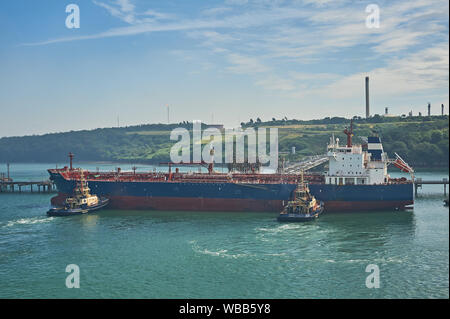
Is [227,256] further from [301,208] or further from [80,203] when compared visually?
[80,203]

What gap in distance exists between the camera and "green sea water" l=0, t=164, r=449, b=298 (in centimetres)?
2184

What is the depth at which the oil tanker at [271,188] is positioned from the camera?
41.4 metres

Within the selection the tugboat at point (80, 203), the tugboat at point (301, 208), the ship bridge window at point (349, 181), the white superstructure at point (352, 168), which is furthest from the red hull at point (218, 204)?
the tugboat at point (301, 208)

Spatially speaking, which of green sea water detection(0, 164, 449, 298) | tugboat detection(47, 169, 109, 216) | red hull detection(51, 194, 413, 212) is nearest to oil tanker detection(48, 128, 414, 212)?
red hull detection(51, 194, 413, 212)

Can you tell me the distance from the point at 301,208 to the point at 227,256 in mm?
13785

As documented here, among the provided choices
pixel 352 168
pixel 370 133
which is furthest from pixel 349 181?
pixel 370 133

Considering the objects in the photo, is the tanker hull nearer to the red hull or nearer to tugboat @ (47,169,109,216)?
the red hull

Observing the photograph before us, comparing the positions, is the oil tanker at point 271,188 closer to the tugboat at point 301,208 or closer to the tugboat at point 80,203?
the tugboat at point 80,203

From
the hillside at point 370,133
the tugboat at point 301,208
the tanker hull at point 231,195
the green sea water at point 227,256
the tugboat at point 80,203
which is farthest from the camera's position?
the hillside at point 370,133

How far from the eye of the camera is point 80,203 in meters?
43.6

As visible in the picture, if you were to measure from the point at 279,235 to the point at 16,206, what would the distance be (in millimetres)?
37525

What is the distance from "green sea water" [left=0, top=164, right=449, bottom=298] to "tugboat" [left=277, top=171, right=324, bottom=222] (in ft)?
3.69

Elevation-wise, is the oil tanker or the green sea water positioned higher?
the oil tanker
